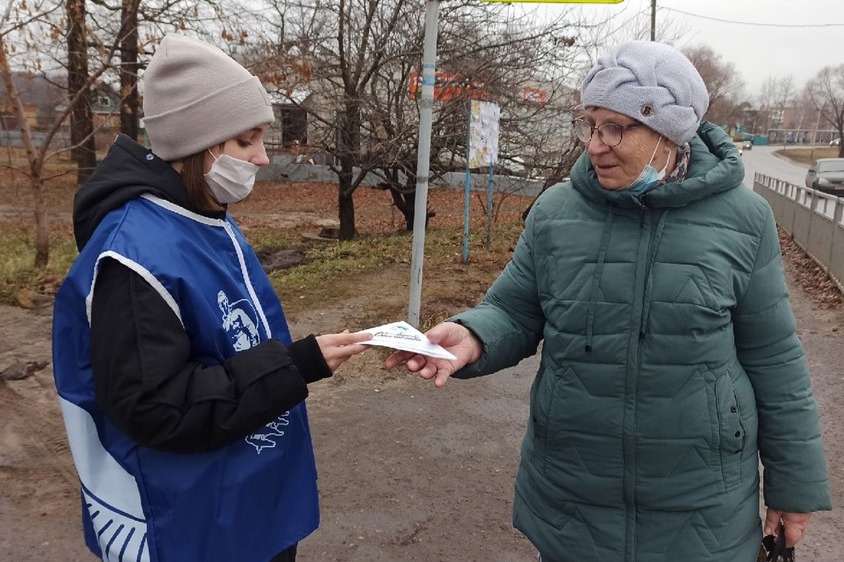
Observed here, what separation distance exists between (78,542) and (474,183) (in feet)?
43.5

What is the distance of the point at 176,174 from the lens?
5.61ft

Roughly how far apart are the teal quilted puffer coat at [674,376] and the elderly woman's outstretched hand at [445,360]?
25 cm

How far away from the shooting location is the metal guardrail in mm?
8820

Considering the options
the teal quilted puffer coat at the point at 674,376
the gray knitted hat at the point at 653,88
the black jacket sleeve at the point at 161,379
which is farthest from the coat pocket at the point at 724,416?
the black jacket sleeve at the point at 161,379

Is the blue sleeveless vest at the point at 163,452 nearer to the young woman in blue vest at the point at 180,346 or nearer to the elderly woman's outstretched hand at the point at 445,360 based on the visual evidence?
the young woman in blue vest at the point at 180,346

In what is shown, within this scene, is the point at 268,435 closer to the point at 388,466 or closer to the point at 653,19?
the point at 388,466

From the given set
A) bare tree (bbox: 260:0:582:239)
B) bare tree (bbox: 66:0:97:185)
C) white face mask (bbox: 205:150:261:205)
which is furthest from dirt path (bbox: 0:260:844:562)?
bare tree (bbox: 260:0:582:239)

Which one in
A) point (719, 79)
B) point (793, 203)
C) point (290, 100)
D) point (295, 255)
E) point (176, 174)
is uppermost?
point (719, 79)

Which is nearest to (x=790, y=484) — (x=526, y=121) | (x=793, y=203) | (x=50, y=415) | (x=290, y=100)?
(x=50, y=415)

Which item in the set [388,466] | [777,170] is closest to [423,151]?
[388,466]

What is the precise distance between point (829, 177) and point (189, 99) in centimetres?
2833

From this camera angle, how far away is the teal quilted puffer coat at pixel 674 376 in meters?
1.76

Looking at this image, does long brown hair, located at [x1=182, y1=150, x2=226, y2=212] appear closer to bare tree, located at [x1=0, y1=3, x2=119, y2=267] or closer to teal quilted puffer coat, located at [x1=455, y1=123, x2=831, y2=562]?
teal quilted puffer coat, located at [x1=455, y1=123, x2=831, y2=562]

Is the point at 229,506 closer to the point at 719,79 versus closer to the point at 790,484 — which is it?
the point at 790,484
